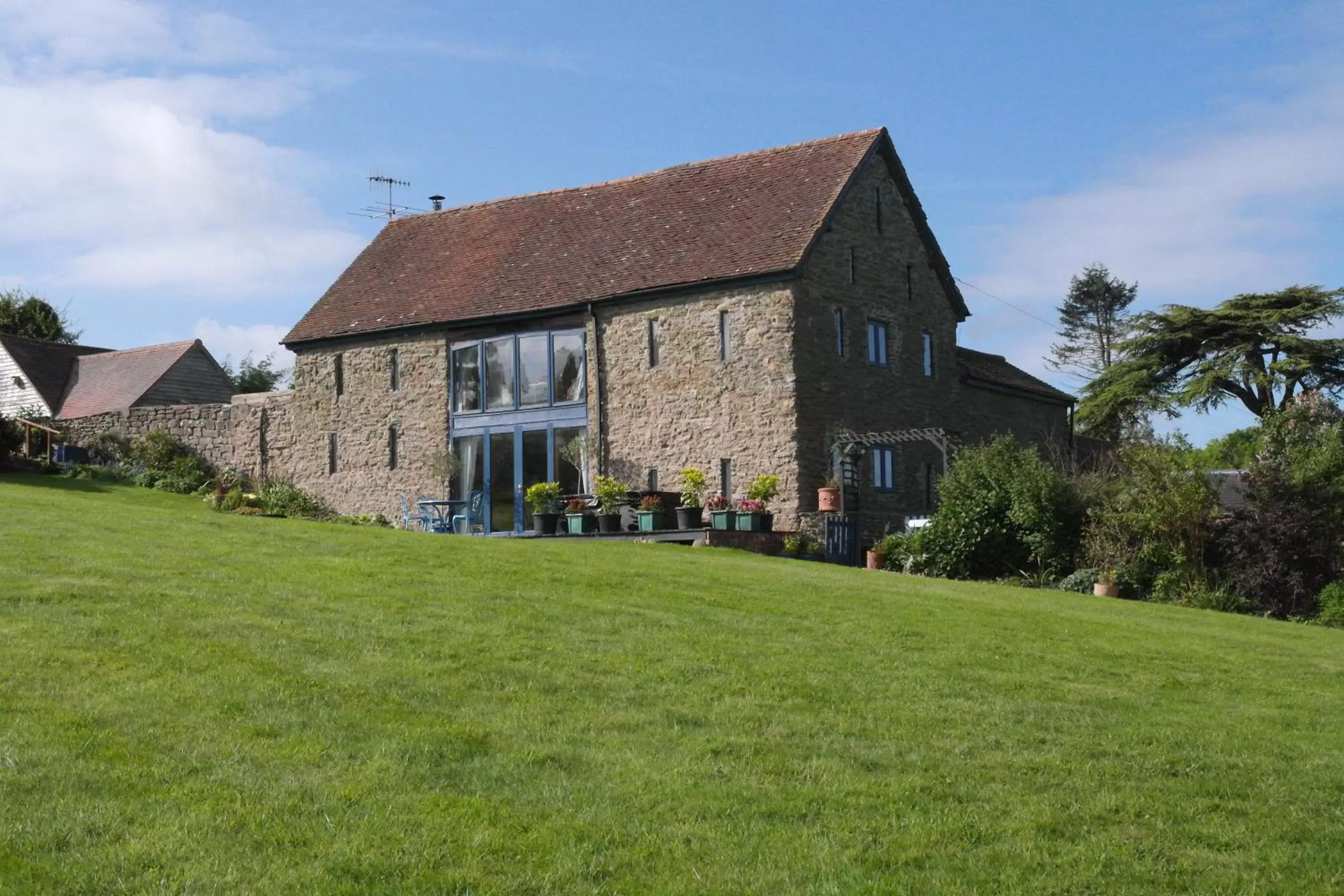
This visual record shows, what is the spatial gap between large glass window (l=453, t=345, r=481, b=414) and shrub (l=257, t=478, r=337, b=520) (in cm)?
402

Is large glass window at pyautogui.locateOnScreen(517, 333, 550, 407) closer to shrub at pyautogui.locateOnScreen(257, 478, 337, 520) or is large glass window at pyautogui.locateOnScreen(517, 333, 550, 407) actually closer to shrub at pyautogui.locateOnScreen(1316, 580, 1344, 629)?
shrub at pyautogui.locateOnScreen(257, 478, 337, 520)

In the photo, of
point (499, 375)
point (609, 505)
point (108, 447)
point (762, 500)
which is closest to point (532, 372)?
point (499, 375)

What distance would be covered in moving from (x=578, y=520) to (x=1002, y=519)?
8.22 m

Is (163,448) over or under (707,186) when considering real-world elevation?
under

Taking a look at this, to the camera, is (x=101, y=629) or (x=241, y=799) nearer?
(x=241, y=799)

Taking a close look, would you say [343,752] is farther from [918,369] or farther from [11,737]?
[918,369]

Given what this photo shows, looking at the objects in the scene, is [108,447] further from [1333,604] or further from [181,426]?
[1333,604]

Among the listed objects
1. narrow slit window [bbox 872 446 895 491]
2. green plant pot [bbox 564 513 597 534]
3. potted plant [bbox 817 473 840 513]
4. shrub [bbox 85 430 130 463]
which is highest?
shrub [bbox 85 430 130 463]

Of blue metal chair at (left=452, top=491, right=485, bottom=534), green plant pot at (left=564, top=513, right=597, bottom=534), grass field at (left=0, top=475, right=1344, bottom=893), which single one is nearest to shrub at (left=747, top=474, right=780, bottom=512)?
green plant pot at (left=564, top=513, right=597, bottom=534)

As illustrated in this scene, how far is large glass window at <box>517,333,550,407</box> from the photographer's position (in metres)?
32.8

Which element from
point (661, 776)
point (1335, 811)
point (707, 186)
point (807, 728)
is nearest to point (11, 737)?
point (661, 776)

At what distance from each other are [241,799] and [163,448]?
105 feet

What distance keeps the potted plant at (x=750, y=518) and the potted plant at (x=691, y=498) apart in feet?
Answer: 2.44

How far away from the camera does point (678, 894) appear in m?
6.67
